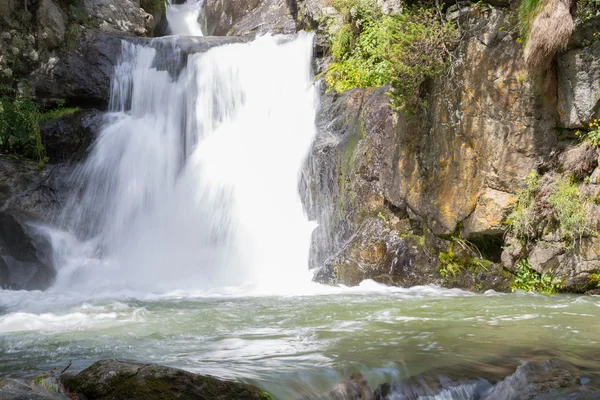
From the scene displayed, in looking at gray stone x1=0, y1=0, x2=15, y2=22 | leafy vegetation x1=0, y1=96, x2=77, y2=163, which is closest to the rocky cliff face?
leafy vegetation x1=0, y1=96, x2=77, y2=163

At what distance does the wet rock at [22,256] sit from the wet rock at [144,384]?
25.7 ft

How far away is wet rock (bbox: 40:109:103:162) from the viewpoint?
508 inches

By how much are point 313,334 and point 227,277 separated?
4866mm

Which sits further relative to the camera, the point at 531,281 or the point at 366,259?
the point at 366,259

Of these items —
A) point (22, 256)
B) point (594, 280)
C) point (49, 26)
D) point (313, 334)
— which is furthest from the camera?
point (49, 26)

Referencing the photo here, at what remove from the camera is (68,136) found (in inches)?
515

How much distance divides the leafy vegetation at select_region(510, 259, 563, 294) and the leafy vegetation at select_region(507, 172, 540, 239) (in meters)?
0.42

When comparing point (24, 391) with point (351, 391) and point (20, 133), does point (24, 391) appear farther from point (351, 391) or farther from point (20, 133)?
point (20, 133)

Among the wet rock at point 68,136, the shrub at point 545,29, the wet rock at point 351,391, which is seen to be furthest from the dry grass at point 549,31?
the wet rock at point 68,136

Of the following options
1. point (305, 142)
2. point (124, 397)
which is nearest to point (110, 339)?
point (124, 397)

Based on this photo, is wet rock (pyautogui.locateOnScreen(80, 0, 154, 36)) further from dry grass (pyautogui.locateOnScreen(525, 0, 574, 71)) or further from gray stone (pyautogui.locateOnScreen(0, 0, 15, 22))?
dry grass (pyautogui.locateOnScreen(525, 0, 574, 71))

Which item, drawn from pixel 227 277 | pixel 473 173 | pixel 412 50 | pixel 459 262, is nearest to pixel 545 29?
pixel 412 50

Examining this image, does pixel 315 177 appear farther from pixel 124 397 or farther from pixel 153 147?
pixel 124 397

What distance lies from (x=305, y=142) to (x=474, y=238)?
4.16 meters
